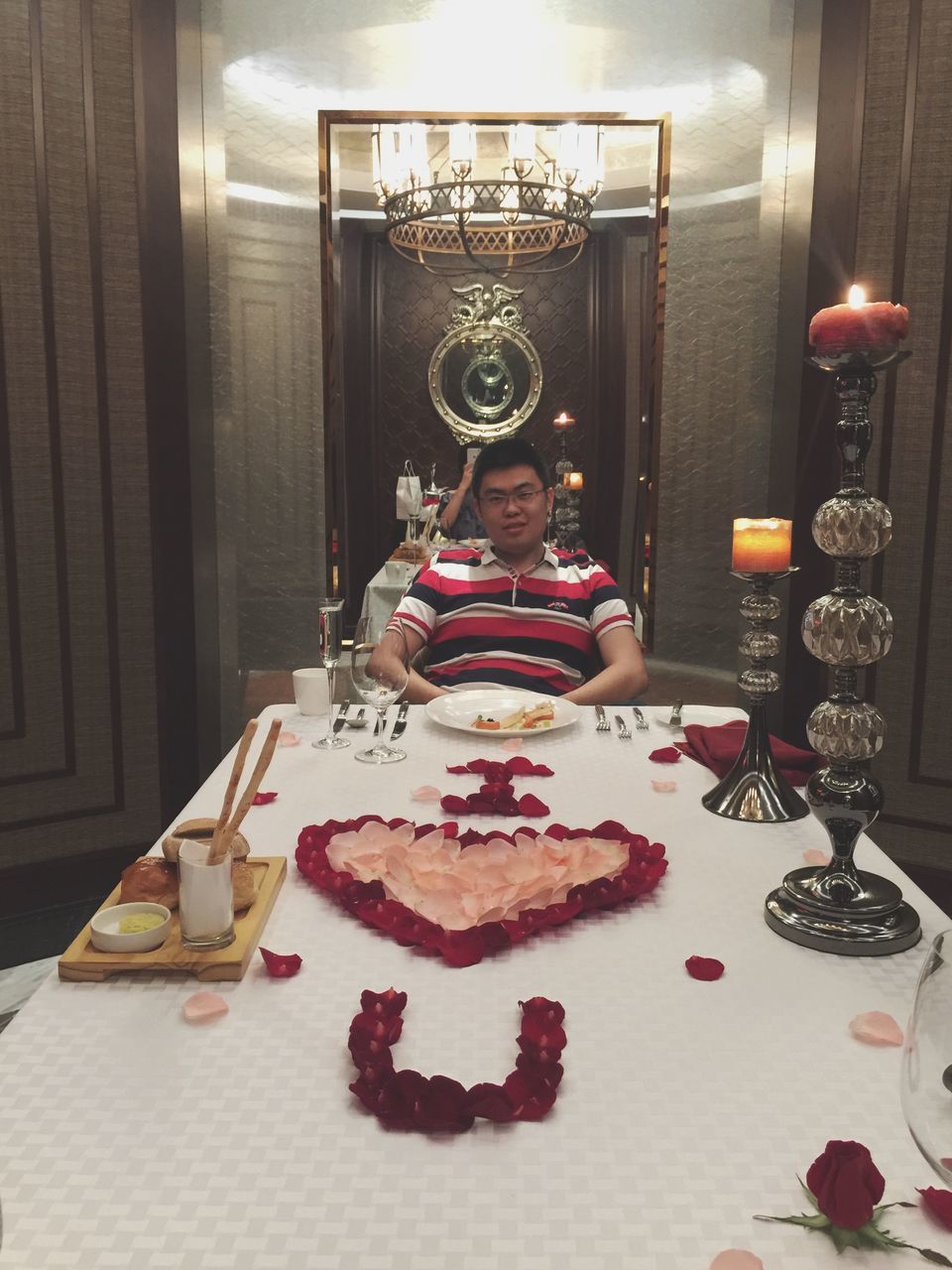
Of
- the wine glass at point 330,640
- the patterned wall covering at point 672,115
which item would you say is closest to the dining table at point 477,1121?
the wine glass at point 330,640

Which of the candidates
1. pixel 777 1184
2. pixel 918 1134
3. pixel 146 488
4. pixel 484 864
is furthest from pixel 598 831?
pixel 146 488

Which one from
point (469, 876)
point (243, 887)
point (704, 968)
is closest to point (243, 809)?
point (243, 887)

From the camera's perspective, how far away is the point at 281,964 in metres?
0.86

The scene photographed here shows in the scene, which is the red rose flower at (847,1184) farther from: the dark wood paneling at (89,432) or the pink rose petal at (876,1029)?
the dark wood paneling at (89,432)

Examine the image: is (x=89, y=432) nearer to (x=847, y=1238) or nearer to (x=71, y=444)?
(x=71, y=444)

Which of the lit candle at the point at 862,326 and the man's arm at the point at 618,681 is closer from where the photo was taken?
the lit candle at the point at 862,326

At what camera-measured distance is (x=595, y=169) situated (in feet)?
9.96

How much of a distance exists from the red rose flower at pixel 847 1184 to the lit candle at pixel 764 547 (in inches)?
30.6

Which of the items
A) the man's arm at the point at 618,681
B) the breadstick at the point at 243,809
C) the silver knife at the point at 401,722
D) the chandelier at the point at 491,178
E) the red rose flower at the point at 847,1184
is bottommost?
the man's arm at the point at 618,681

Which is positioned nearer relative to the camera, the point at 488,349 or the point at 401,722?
the point at 401,722

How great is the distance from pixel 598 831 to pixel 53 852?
80.5 inches

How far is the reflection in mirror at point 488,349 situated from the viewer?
119 inches

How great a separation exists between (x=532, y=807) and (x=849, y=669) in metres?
0.43

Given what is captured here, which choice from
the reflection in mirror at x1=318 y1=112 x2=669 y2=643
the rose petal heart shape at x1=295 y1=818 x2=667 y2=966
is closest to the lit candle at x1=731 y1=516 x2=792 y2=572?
the rose petal heart shape at x1=295 y1=818 x2=667 y2=966
